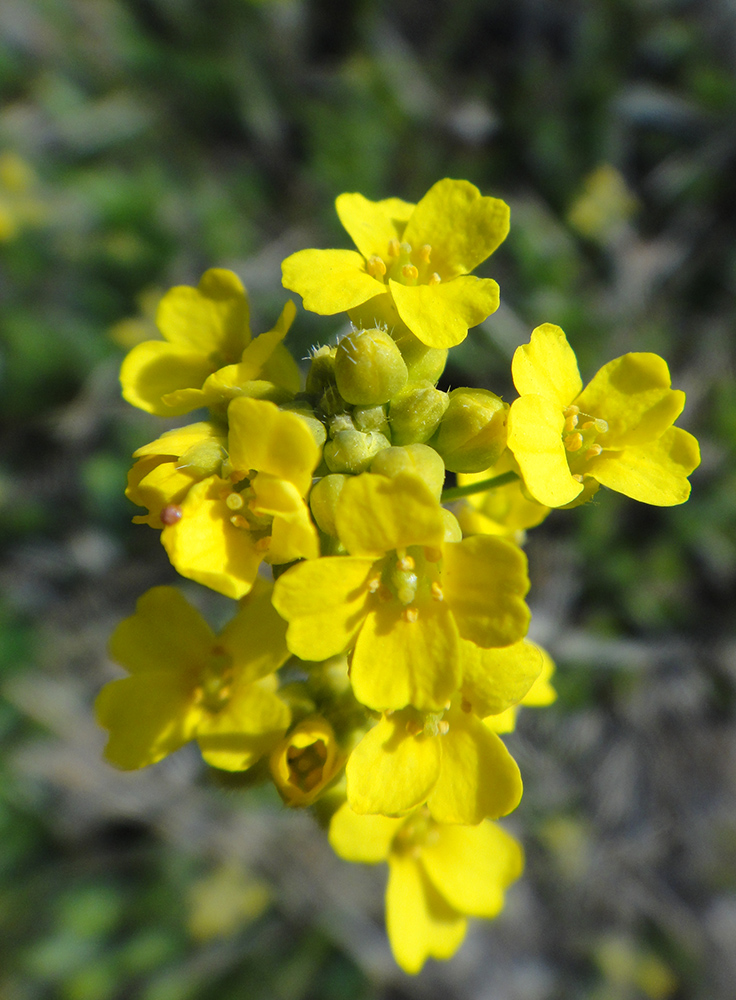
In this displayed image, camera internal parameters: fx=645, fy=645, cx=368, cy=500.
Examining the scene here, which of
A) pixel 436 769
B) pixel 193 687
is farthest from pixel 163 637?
pixel 436 769

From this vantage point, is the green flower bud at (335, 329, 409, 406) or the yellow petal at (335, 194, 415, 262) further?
the yellow petal at (335, 194, 415, 262)

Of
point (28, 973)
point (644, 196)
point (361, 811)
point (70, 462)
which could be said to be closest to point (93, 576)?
point (70, 462)

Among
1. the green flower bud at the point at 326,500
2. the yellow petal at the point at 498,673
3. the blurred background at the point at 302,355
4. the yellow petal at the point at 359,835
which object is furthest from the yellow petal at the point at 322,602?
the blurred background at the point at 302,355

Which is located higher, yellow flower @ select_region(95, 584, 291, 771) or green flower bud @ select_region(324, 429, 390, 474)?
green flower bud @ select_region(324, 429, 390, 474)

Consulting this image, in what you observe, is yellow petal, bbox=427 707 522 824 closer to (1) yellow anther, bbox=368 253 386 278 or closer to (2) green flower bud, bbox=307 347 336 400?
(2) green flower bud, bbox=307 347 336 400

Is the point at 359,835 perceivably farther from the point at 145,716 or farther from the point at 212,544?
the point at 212,544

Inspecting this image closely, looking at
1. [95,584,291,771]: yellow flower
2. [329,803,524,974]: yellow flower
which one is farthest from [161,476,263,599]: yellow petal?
[329,803,524,974]: yellow flower
